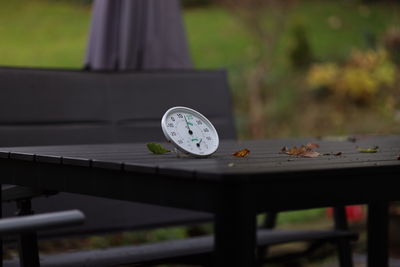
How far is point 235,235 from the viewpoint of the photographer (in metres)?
1.56

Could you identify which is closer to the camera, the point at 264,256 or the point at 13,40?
Answer: the point at 264,256

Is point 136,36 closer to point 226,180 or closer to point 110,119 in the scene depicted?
point 110,119

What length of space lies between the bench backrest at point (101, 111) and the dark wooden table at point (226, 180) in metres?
0.93

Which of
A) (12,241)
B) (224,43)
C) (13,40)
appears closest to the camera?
(12,241)

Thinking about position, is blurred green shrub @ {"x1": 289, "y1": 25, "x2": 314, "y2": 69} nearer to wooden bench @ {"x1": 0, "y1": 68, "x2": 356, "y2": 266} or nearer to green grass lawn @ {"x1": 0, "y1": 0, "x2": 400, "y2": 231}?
green grass lawn @ {"x1": 0, "y1": 0, "x2": 400, "y2": 231}

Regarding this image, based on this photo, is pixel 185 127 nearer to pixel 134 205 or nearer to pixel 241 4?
pixel 134 205

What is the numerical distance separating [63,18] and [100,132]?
4.77 meters

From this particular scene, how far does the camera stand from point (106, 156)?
6.52 feet

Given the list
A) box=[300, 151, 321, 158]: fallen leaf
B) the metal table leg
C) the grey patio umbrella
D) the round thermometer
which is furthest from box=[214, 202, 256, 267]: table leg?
the grey patio umbrella

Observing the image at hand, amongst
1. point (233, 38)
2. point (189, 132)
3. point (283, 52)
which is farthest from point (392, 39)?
point (189, 132)

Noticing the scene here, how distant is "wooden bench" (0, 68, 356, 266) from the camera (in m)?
3.01

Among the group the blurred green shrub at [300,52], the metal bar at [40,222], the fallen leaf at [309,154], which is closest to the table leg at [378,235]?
the fallen leaf at [309,154]

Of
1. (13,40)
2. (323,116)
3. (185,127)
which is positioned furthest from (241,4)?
(185,127)

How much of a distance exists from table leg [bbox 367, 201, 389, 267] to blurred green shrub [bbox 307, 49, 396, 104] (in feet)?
16.0
